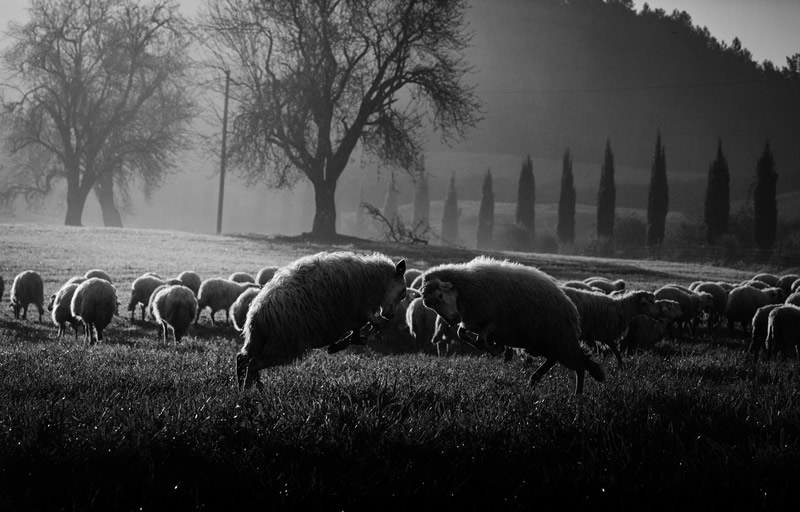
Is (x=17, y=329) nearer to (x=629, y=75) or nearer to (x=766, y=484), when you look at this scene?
(x=766, y=484)

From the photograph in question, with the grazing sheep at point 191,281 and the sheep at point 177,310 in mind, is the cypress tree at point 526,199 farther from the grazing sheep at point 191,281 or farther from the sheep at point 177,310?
the sheep at point 177,310

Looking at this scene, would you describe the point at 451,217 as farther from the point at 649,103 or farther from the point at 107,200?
the point at 649,103

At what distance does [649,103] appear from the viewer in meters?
166

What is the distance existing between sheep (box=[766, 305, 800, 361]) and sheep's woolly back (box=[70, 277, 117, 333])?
10806 mm

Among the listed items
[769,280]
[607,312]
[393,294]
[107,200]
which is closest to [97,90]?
[107,200]

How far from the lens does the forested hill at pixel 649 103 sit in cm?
14562

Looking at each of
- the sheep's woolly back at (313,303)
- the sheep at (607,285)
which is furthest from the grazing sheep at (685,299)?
the sheep's woolly back at (313,303)

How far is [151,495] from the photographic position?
11.5 ft

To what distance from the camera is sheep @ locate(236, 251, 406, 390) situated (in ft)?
21.1

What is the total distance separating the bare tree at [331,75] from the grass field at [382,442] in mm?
30579

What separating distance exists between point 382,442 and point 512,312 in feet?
11.1

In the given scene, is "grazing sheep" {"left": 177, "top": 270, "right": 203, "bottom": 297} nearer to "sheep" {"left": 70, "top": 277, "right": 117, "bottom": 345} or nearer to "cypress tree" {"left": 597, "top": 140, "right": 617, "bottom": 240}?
"sheep" {"left": 70, "top": 277, "right": 117, "bottom": 345}

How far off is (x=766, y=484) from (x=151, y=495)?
126 inches

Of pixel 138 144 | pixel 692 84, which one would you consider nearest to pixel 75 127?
pixel 138 144
